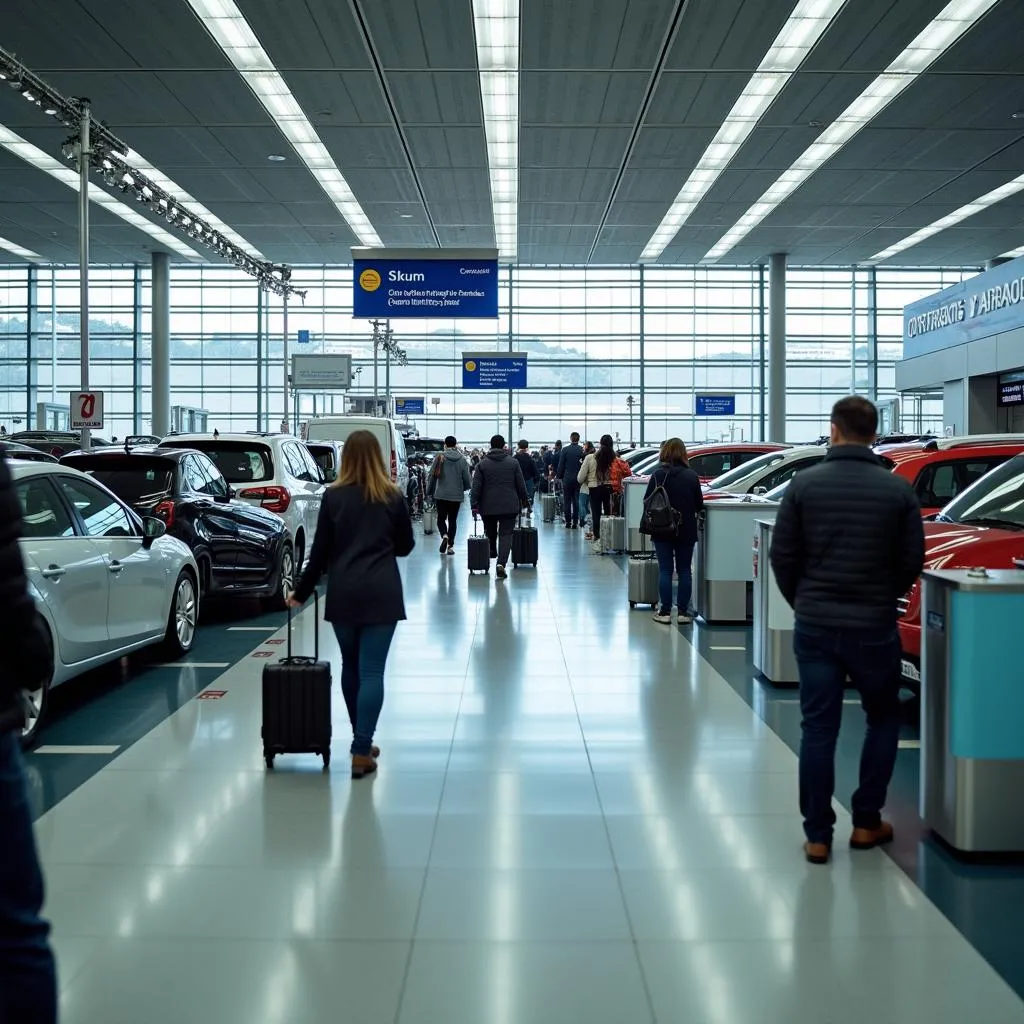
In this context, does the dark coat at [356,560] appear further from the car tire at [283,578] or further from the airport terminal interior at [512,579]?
the car tire at [283,578]

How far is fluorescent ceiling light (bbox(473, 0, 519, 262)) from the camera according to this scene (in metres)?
15.4

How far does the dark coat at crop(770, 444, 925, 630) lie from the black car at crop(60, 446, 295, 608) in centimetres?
608

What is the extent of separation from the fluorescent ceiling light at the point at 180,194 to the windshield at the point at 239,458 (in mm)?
9571

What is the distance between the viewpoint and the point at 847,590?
4.31m

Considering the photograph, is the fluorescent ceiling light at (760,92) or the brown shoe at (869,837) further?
the fluorescent ceiling light at (760,92)

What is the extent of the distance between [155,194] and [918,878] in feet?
69.5

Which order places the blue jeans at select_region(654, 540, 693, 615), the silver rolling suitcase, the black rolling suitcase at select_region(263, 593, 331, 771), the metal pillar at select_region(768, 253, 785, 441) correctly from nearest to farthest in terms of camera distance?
1. the black rolling suitcase at select_region(263, 593, 331, 771)
2. the blue jeans at select_region(654, 540, 693, 615)
3. the silver rolling suitcase
4. the metal pillar at select_region(768, 253, 785, 441)

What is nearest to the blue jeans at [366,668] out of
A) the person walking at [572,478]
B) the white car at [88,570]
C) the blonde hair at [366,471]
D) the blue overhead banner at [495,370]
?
the blonde hair at [366,471]

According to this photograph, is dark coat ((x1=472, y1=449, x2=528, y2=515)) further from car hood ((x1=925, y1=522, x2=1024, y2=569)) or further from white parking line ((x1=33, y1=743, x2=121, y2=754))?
white parking line ((x1=33, y1=743, x2=121, y2=754))

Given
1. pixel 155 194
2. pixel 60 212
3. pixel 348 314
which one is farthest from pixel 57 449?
pixel 348 314

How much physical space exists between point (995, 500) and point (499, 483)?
7836 millimetres

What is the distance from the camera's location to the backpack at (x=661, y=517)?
32.7 feet

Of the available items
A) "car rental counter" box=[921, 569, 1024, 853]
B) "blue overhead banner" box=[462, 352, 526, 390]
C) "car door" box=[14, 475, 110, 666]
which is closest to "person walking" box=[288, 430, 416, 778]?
"car door" box=[14, 475, 110, 666]

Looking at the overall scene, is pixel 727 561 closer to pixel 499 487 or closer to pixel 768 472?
pixel 768 472
